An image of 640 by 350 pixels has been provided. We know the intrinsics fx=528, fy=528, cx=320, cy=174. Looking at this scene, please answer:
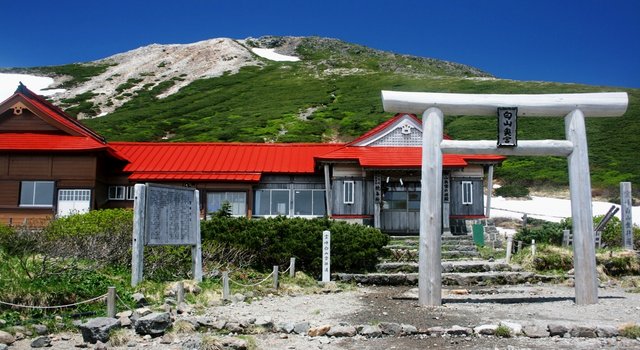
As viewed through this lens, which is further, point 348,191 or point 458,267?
point 348,191

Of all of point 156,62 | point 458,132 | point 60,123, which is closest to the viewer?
point 60,123

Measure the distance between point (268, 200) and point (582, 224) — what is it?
651 inches

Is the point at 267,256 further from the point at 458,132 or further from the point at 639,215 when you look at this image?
the point at 458,132

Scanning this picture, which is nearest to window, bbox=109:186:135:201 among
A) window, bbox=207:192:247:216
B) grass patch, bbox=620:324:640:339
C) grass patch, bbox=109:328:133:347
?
window, bbox=207:192:247:216

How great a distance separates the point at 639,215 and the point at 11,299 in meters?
34.7

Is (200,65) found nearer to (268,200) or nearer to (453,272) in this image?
(268,200)

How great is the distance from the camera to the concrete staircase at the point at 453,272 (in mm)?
16500

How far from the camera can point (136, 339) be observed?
827 centimetres

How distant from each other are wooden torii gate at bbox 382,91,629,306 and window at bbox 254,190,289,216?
1448 cm

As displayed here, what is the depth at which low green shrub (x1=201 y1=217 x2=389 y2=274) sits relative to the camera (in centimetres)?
1678

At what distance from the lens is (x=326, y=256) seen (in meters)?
16.4

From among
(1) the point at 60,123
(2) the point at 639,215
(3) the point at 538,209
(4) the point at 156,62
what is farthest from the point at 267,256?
(4) the point at 156,62

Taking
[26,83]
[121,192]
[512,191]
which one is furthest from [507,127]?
[26,83]

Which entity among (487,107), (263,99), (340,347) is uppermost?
(263,99)
